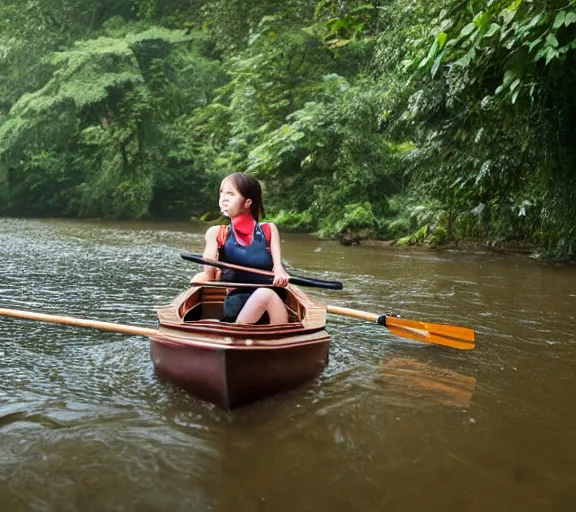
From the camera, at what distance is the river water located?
7.08ft

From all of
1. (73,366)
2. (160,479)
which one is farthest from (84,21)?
(160,479)

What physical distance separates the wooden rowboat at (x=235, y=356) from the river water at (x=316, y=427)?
0.09 metres

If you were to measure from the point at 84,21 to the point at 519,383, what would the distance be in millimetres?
27129

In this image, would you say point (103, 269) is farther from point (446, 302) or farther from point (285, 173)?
point (285, 173)

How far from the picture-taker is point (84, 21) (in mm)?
25719

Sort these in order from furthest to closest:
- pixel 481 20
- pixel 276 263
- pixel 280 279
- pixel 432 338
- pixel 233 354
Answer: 1. pixel 432 338
2. pixel 481 20
3. pixel 276 263
4. pixel 280 279
5. pixel 233 354

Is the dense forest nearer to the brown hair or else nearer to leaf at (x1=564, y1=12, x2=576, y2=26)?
leaf at (x1=564, y1=12, x2=576, y2=26)

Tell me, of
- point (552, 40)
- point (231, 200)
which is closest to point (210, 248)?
point (231, 200)

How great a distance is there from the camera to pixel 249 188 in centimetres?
358

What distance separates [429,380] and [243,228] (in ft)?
4.90

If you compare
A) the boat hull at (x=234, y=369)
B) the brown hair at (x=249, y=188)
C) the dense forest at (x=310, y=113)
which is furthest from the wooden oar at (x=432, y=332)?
the dense forest at (x=310, y=113)

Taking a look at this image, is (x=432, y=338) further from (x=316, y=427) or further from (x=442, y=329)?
(x=316, y=427)

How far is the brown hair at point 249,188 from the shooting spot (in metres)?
3.56

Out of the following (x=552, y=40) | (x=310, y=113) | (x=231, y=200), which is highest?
(x=310, y=113)
